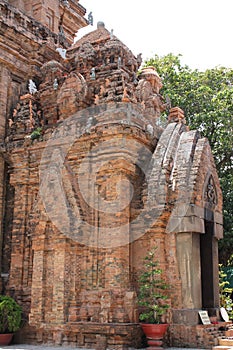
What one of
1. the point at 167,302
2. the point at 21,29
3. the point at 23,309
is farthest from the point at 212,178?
the point at 21,29

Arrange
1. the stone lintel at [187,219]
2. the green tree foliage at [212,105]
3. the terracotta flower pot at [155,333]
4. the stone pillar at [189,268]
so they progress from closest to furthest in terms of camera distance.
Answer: the terracotta flower pot at [155,333] < the stone pillar at [189,268] < the stone lintel at [187,219] < the green tree foliage at [212,105]

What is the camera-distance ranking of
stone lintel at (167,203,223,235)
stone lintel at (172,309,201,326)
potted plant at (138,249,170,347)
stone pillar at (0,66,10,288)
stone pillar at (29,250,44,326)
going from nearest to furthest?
potted plant at (138,249,170,347) < stone lintel at (172,309,201,326) < stone lintel at (167,203,223,235) < stone pillar at (29,250,44,326) < stone pillar at (0,66,10,288)

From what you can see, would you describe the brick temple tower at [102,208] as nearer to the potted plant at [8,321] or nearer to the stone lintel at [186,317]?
the stone lintel at [186,317]

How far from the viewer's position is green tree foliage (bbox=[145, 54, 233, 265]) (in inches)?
956

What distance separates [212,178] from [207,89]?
13.0 meters

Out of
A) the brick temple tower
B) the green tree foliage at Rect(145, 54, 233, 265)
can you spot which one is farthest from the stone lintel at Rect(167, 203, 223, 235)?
the green tree foliage at Rect(145, 54, 233, 265)

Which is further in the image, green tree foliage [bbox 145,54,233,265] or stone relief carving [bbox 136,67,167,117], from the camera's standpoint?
green tree foliage [bbox 145,54,233,265]

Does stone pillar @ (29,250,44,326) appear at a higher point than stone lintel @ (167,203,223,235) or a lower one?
lower

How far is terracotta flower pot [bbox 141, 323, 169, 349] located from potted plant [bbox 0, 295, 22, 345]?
3.85m

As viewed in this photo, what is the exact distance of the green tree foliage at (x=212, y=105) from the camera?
2428cm

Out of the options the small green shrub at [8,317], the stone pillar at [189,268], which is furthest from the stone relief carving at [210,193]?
the small green shrub at [8,317]

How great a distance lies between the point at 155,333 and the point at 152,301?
3.01 feet

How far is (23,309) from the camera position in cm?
1428

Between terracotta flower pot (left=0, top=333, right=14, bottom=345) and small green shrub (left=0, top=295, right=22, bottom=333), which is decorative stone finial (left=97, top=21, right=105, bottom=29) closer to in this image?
small green shrub (left=0, top=295, right=22, bottom=333)
